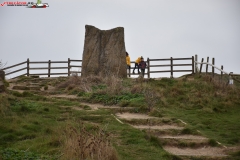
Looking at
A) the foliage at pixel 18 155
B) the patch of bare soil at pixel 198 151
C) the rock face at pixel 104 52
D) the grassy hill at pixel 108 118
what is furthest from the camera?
the rock face at pixel 104 52

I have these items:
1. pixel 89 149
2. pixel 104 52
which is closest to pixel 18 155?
pixel 89 149

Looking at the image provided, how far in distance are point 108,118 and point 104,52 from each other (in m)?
10.3

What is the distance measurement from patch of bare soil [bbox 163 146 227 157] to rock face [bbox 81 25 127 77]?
1168cm

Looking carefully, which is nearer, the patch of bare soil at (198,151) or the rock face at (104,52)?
the patch of bare soil at (198,151)

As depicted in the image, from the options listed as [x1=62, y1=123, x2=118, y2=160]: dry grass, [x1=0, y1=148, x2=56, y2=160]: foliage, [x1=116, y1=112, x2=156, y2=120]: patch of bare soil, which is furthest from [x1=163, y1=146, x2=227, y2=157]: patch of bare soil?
[x1=0, y1=148, x2=56, y2=160]: foliage

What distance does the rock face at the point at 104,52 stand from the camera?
72.0ft

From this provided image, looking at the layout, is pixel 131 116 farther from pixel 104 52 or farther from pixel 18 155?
pixel 104 52

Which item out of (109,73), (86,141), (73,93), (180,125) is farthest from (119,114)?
(109,73)

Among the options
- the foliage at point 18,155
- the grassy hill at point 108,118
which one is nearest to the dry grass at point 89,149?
the grassy hill at point 108,118

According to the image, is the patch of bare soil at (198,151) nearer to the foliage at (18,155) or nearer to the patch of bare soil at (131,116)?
the patch of bare soil at (131,116)

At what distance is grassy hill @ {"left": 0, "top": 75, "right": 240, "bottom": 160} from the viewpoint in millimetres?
7988

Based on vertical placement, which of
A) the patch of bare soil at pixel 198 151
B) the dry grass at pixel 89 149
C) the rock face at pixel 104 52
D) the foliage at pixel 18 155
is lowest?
the patch of bare soil at pixel 198 151

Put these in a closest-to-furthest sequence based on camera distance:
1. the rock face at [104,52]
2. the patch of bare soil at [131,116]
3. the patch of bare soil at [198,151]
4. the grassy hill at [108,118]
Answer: the grassy hill at [108,118] < the patch of bare soil at [198,151] < the patch of bare soil at [131,116] < the rock face at [104,52]

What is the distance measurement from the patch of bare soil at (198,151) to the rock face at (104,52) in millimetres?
11683
